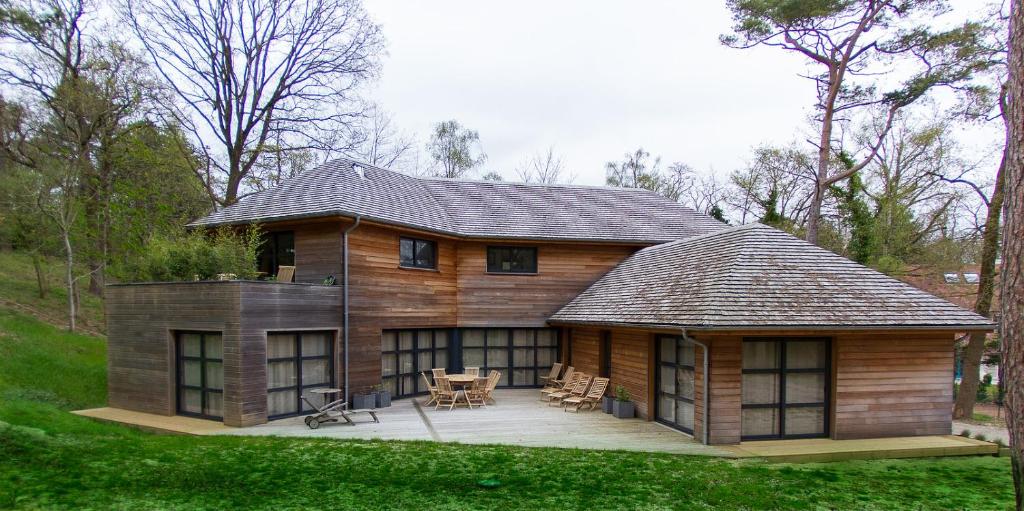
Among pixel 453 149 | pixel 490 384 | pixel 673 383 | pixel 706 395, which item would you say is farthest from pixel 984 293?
pixel 453 149

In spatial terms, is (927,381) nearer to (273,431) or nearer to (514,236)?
(514,236)

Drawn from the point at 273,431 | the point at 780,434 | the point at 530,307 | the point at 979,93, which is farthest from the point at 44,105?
the point at 979,93

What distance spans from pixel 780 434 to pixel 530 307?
7.45 m

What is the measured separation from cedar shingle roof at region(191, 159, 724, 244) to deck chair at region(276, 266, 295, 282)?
44.9 inches

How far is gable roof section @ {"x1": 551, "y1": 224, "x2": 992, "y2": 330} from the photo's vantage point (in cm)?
953

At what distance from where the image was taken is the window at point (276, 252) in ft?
43.2

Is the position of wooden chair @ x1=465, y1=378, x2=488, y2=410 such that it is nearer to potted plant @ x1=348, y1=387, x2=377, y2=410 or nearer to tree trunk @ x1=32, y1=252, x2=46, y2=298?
potted plant @ x1=348, y1=387, x2=377, y2=410

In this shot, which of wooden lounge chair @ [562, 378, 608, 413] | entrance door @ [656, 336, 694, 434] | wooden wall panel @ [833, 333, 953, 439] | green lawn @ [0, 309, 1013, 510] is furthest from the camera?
wooden lounge chair @ [562, 378, 608, 413]

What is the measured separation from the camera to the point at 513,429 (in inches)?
434

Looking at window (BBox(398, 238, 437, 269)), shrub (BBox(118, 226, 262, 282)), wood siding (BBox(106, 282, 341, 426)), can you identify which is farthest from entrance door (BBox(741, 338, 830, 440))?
shrub (BBox(118, 226, 262, 282))

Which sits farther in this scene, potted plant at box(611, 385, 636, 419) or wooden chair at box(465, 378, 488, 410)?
wooden chair at box(465, 378, 488, 410)

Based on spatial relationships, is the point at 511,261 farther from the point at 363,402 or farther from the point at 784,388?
the point at 784,388

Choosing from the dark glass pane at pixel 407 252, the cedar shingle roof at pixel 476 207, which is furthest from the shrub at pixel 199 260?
the dark glass pane at pixel 407 252

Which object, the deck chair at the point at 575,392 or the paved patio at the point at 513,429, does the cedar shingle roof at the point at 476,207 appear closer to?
the deck chair at the point at 575,392
